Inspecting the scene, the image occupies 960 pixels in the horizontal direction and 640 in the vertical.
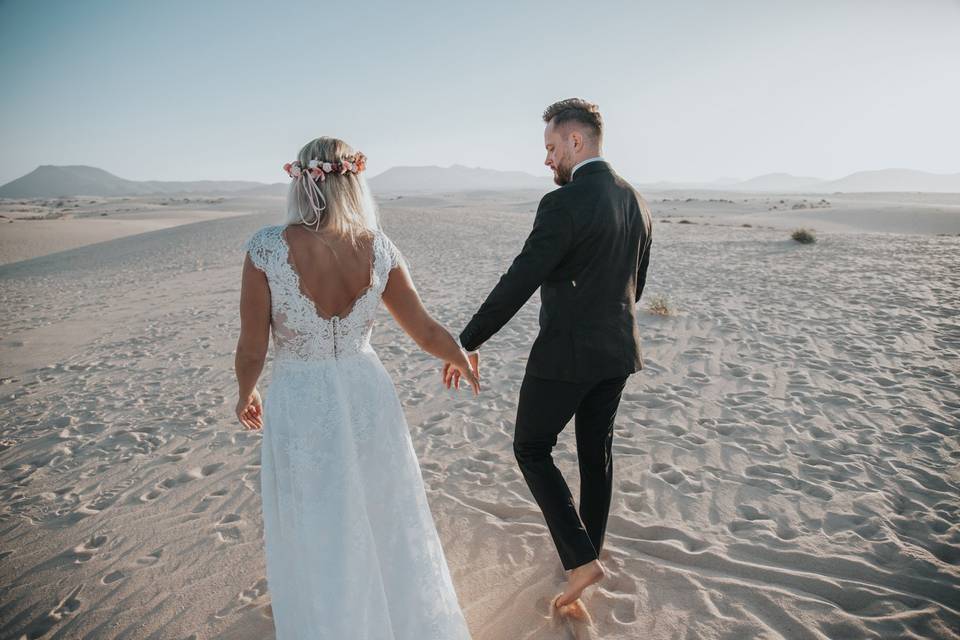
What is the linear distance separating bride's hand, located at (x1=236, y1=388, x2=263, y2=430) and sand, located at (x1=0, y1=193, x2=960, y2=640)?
1.05 meters

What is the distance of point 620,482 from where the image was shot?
145 inches

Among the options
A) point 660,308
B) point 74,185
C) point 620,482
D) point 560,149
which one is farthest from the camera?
point 74,185

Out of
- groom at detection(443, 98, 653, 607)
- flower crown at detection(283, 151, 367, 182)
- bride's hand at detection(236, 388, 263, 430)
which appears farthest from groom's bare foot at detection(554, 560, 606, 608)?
flower crown at detection(283, 151, 367, 182)

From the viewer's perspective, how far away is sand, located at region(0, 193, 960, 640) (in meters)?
2.62

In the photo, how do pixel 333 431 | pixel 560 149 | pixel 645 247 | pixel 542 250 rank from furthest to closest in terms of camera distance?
pixel 645 247, pixel 560 149, pixel 542 250, pixel 333 431

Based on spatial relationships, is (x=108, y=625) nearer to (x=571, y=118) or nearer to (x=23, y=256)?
(x=571, y=118)

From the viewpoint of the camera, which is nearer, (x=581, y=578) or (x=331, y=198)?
(x=331, y=198)

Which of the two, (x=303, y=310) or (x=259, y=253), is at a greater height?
(x=259, y=253)

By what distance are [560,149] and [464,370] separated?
1140 mm

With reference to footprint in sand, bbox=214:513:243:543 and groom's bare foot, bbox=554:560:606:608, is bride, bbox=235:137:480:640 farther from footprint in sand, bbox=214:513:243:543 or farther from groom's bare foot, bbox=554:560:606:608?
footprint in sand, bbox=214:513:243:543

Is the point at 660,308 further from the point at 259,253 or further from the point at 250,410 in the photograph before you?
the point at 259,253

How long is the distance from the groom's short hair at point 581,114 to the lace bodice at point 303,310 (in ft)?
3.27

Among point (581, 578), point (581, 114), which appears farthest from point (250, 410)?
point (581, 114)

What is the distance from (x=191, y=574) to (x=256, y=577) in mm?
384
